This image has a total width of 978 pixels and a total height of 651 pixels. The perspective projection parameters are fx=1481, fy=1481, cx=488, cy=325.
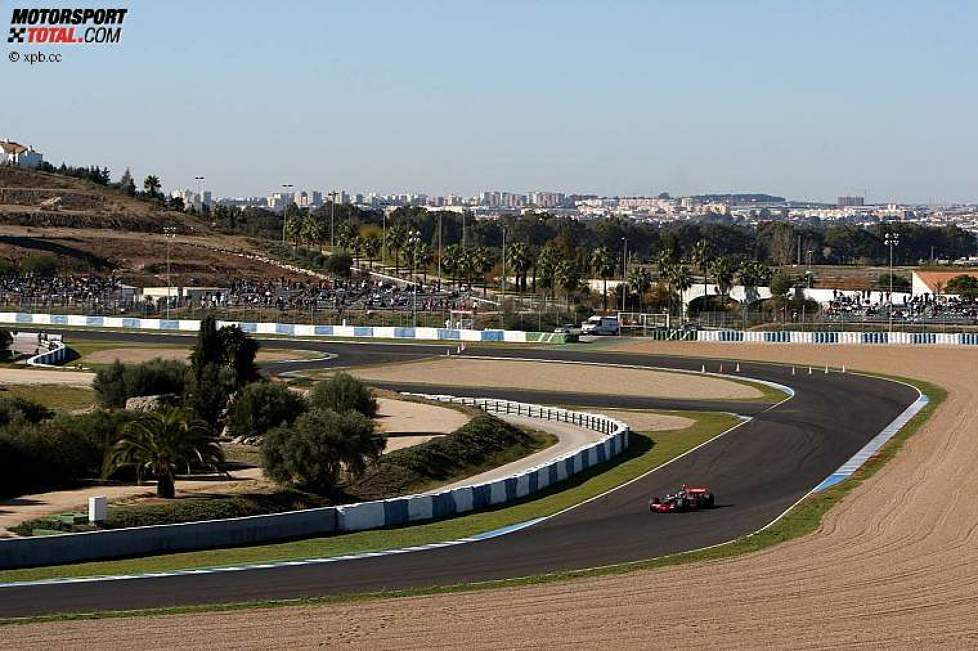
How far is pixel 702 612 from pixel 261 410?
3076cm

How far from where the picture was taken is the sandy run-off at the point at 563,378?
81125mm

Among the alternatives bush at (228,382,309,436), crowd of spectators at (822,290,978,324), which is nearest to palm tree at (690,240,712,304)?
crowd of spectators at (822,290,978,324)

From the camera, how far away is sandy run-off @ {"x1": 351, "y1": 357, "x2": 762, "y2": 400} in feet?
266

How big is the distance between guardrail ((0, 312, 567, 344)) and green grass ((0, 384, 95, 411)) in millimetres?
41075

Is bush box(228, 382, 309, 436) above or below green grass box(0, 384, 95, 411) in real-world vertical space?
above

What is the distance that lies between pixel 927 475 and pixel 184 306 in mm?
101963

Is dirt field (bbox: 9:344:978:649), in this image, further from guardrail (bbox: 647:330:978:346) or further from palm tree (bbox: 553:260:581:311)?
palm tree (bbox: 553:260:581:311)

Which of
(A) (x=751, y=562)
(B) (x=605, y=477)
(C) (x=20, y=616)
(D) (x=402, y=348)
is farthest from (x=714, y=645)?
(D) (x=402, y=348)

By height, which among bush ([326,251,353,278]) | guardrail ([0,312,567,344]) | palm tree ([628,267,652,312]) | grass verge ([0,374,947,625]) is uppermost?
bush ([326,251,353,278])

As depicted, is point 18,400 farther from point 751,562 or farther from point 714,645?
point 714,645

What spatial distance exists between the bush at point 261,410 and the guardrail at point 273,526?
12231mm

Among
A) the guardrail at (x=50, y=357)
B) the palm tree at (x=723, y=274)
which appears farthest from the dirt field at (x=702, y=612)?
the palm tree at (x=723, y=274)

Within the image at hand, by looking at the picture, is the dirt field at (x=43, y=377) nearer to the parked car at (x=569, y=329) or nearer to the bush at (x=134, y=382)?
the bush at (x=134, y=382)

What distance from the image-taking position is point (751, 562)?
3366 centimetres
